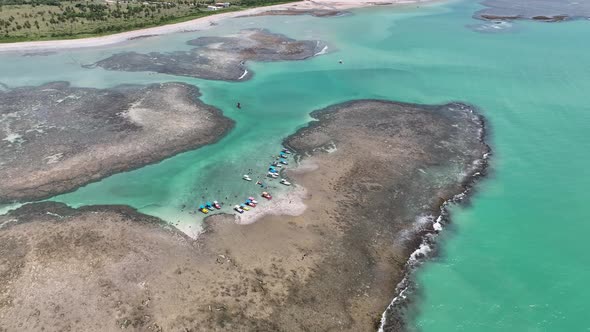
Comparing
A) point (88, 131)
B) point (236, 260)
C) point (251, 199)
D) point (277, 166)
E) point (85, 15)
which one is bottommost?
point (236, 260)

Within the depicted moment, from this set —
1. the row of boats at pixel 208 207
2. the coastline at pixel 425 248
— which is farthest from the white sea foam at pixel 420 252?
the row of boats at pixel 208 207

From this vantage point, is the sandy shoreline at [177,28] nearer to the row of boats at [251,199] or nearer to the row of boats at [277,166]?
the row of boats at [277,166]

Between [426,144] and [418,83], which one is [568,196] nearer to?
[426,144]

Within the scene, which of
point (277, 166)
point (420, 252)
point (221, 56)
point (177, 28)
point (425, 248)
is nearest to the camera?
point (420, 252)

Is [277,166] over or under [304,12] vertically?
under

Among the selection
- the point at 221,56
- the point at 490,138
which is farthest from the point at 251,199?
the point at 221,56

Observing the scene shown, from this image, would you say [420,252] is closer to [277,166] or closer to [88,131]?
[277,166]

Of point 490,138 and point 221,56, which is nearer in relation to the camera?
point 490,138

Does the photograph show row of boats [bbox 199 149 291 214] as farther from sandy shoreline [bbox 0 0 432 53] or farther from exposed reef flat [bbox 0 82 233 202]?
sandy shoreline [bbox 0 0 432 53]

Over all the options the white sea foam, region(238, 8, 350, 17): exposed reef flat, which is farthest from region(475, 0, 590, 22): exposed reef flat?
the white sea foam
